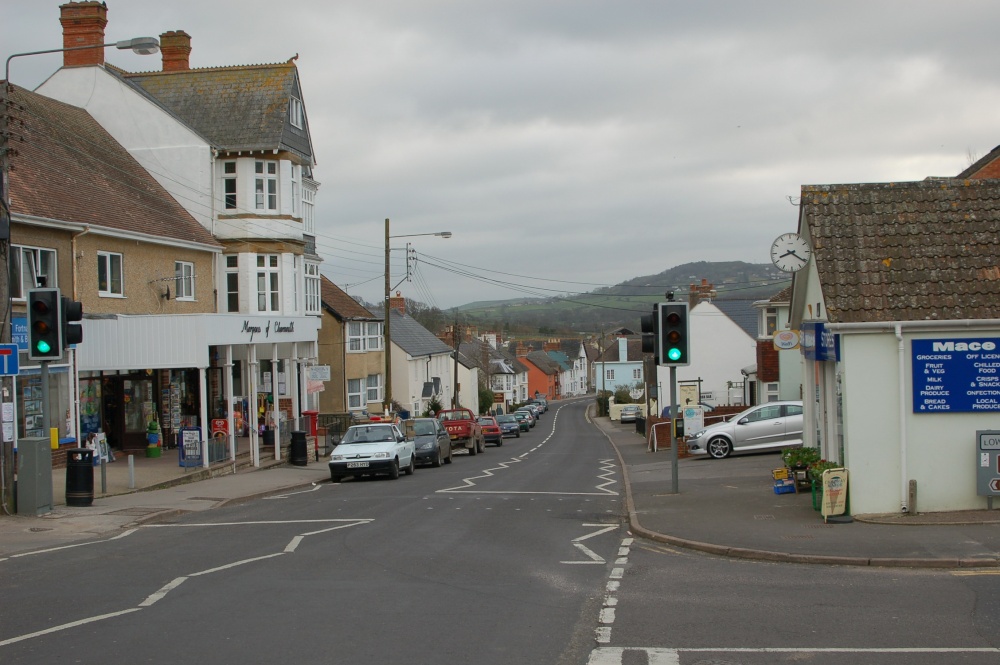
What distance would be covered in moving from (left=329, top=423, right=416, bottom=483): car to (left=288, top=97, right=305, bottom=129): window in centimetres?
1342

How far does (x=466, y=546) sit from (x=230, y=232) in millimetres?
23459

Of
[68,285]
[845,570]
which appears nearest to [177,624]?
[845,570]

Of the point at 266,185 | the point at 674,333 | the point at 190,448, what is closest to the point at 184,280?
the point at 266,185

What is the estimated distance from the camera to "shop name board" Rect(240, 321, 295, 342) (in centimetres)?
2813

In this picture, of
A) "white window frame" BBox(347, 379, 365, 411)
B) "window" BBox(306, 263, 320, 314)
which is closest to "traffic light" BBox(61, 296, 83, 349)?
"window" BBox(306, 263, 320, 314)

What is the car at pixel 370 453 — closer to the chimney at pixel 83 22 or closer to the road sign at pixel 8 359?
the road sign at pixel 8 359

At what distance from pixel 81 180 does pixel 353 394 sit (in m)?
25.7

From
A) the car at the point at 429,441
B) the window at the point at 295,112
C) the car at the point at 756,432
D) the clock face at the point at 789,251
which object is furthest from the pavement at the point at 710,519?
the window at the point at 295,112

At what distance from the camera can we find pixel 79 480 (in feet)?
60.4

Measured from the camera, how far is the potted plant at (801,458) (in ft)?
57.3

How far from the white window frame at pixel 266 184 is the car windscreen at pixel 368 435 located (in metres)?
11.0

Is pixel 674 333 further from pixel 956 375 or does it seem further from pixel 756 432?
pixel 756 432

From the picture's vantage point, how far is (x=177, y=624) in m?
8.99

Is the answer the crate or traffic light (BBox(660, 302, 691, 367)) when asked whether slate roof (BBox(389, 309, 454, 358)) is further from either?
the crate
